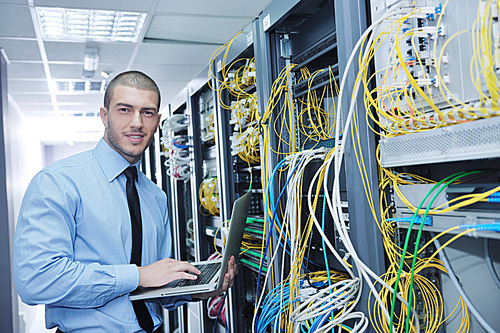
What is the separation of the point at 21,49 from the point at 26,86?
133 cm

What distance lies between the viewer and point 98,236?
1290 mm

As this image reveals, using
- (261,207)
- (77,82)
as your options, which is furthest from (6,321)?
(77,82)

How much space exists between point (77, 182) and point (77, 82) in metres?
3.80

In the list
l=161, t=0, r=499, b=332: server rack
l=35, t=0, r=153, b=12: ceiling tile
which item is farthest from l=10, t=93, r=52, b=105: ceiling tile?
l=161, t=0, r=499, b=332: server rack

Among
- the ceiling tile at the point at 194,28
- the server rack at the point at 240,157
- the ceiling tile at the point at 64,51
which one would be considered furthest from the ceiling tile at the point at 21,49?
the server rack at the point at 240,157

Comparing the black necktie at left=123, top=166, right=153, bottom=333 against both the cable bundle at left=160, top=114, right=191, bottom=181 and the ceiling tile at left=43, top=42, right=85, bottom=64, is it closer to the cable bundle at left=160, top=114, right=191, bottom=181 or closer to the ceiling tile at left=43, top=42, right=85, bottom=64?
the cable bundle at left=160, top=114, right=191, bottom=181

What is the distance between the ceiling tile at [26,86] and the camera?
451 centimetres

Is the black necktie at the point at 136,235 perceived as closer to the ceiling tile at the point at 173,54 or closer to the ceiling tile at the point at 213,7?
the ceiling tile at the point at 213,7

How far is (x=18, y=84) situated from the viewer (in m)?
4.58

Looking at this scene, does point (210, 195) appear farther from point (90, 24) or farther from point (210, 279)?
point (90, 24)

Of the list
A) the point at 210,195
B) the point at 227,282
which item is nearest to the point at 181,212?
the point at 210,195

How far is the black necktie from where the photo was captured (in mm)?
1334

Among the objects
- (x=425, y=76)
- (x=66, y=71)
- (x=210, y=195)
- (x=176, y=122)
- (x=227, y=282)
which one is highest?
(x=66, y=71)

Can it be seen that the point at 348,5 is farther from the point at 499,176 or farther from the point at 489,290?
the point at 489,290
